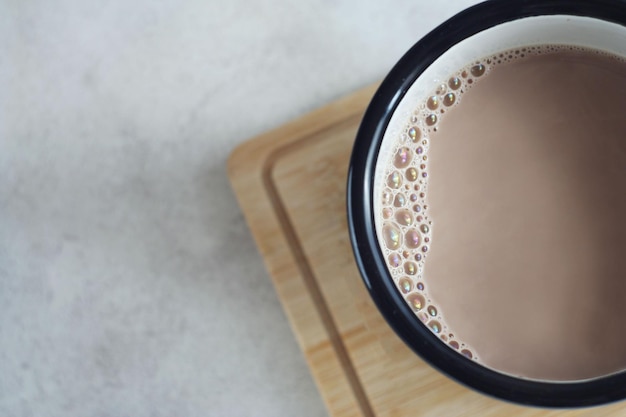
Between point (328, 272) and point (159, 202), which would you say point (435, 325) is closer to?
point (328, 272)

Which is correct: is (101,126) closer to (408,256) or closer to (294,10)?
(294,10)

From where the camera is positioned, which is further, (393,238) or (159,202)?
(159,202)

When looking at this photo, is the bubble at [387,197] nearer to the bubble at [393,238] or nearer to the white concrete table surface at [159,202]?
the bubble at [393,238]

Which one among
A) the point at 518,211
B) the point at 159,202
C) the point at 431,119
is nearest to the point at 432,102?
the point at 431,119

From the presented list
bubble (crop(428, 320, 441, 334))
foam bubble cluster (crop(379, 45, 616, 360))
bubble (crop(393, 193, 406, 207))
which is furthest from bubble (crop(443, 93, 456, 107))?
bubble (crop(428, 320, 441, 334))

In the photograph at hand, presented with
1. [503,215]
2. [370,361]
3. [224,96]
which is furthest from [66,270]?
[503,215]

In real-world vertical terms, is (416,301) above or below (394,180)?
below

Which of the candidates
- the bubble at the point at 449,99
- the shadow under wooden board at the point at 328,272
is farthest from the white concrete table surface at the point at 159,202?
the bubble at the point at 449,99
